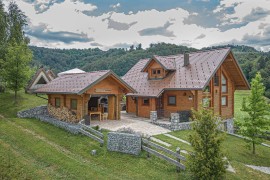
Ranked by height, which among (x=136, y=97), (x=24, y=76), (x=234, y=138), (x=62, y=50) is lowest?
(x=234, y=138)

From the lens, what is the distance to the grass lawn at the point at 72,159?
1216 centimetres

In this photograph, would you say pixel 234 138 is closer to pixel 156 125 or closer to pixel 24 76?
pixel 156 125

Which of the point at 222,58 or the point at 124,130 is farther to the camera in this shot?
the point at 222,58

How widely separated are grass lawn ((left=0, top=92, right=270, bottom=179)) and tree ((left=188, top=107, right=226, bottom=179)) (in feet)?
2.17

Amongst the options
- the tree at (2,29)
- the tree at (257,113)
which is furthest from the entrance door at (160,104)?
the tree at (2,29)

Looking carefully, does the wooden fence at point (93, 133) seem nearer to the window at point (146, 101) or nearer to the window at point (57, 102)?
the window at point (57, 102)

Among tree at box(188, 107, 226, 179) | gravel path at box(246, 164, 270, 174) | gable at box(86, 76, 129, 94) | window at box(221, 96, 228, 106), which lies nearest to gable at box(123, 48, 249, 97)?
window at box(221, 96, 228, 106)

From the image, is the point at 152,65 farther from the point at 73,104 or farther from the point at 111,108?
the point at 73,104

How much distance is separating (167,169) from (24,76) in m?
18.0

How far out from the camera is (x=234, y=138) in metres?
21.5

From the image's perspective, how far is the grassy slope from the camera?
1209 centimetres

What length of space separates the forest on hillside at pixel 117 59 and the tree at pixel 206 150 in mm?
57975

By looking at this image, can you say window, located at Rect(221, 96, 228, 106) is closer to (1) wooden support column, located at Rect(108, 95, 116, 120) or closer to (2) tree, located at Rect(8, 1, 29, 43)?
(1) wooden support column, located at Rect(108, 95, 116, 120)

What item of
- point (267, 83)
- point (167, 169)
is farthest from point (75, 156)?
point (267, 83)
